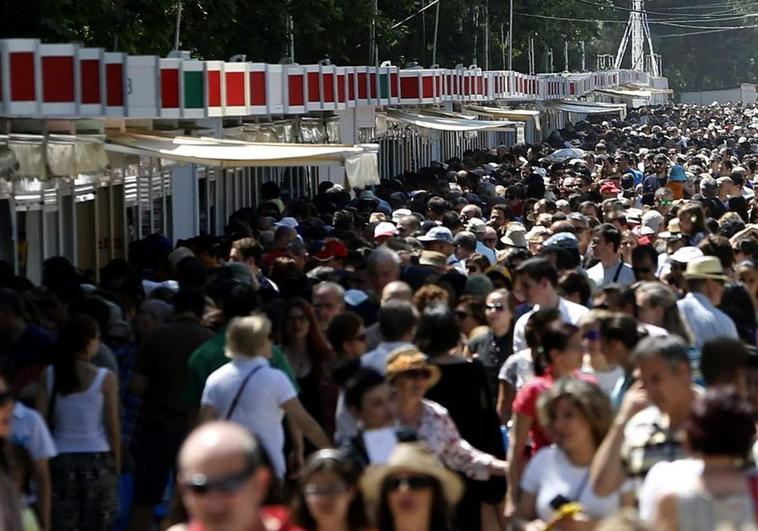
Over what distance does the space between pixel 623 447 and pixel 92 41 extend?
852 inches

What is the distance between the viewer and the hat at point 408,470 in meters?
5.77

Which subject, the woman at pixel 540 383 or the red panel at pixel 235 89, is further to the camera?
the red panel at pixel 235 89

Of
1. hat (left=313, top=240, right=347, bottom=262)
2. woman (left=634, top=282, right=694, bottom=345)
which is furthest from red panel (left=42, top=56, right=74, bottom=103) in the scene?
woman (left=634, top=282, right=694, bottom=345)

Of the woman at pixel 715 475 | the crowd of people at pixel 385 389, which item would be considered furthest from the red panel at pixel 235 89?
the woman at pixel 715 475

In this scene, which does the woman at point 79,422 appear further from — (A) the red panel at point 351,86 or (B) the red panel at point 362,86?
(B) the red panel at point 362,86

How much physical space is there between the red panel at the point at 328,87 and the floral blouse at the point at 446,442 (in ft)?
55.7

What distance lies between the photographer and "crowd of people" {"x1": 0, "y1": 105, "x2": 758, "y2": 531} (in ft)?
18.5

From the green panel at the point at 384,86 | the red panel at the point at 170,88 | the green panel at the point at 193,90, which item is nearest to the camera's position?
the red panel at the point at 170,88

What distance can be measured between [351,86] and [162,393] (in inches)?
713

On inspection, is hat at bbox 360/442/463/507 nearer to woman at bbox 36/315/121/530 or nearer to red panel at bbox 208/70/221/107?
woman at bbox 36/315/121/530

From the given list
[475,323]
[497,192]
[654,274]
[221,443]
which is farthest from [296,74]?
[221,443]

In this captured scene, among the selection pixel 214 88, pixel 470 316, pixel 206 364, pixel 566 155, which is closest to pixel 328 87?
pixel 214 88

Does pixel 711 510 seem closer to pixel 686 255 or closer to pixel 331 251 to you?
pixel 686 255

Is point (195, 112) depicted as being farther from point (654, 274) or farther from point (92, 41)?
point (92, 41)
